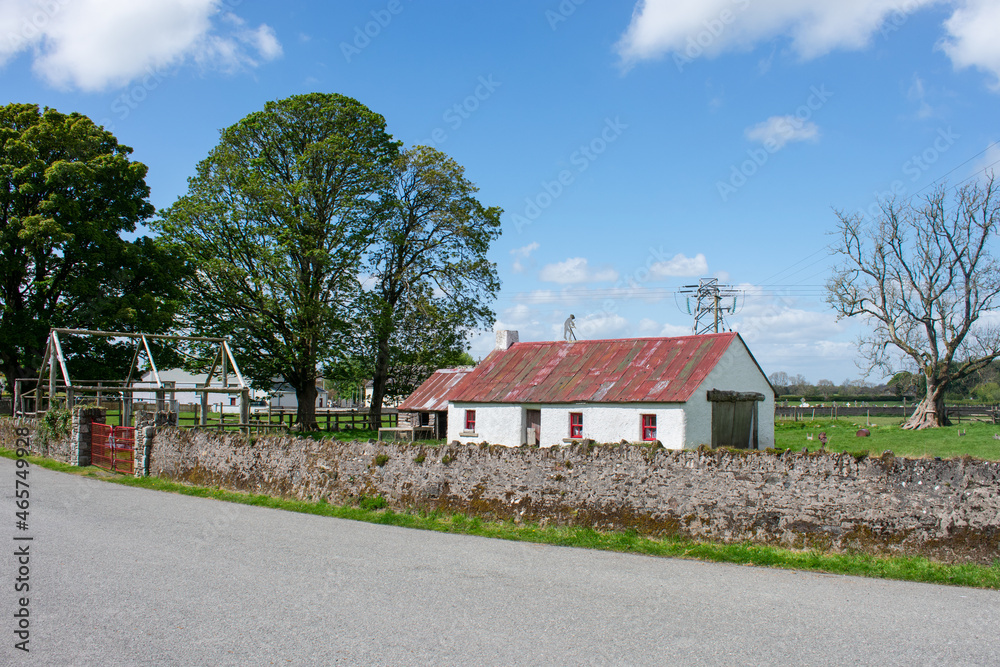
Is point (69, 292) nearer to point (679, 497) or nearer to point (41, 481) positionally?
point (41, 481)

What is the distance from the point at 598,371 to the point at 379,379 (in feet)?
45.3

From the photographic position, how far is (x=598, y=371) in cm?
2464

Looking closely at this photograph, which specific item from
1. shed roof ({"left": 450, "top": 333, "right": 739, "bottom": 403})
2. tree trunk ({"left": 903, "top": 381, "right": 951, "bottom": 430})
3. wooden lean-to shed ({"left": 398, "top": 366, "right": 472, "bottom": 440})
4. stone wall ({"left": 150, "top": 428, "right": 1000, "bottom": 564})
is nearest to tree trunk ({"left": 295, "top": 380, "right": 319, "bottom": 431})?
wooden lean-to shed ({"left": 398, "top": 366, "right": 472, "bottom": 440})

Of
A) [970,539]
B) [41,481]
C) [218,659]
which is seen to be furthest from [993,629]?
[41,481]

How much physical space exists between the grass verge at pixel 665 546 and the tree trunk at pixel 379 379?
1945 cm

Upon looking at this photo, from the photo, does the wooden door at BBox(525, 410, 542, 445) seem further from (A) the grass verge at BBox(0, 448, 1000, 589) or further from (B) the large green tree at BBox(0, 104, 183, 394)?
(B) the large green tree at BBox(0, 104, 183, 394)

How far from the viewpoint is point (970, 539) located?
26.2 feet

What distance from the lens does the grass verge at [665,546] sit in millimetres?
7746

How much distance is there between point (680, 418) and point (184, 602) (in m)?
16.9

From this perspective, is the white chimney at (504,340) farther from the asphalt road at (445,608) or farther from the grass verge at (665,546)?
the asphalt road at (445,608)

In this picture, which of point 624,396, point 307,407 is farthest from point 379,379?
point 624,396

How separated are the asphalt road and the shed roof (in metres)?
13.6

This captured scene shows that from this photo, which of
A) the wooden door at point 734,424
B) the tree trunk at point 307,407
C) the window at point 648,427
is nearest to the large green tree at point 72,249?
the tree trunk at point 307,407

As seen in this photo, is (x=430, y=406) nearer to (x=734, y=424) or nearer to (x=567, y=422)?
(x=567, y=422)
